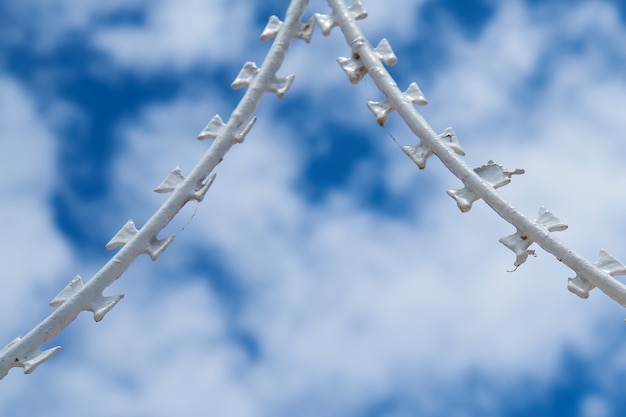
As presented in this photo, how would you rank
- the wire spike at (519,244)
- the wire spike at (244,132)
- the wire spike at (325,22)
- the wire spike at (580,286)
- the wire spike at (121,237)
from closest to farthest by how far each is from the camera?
the wire spike at (580,286) → the wire spike at (519,244) → the wire spike at (121,237) → the wire spike at (244,132) → the wire spike at (325,22)

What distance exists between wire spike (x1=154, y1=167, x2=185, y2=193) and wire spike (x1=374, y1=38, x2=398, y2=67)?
1.82m

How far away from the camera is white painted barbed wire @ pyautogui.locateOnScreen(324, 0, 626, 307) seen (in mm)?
8203

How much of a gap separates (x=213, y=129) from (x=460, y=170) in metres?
1.93

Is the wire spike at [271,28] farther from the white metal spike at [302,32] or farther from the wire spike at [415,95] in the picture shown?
the wire spike at [415,95]

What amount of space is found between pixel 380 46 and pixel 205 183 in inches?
70.1

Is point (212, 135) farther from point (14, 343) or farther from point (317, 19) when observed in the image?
point (14, 343)

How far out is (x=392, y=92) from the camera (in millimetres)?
8797

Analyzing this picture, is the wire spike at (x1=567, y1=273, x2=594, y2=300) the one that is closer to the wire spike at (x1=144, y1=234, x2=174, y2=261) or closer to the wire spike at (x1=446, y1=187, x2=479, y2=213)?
the wire spike at (x1=446, y1=187, x2=479, y2=213)

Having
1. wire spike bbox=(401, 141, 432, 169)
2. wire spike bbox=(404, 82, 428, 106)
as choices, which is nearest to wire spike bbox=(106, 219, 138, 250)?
wire spike bbox=(401, 141, 432, 169)

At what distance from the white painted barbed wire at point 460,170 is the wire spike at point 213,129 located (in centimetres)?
107

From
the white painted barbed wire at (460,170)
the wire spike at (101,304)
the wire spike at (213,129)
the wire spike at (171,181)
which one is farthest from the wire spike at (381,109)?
the wire spike at (101,304)

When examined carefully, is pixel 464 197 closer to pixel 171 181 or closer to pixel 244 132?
pixel 244 132

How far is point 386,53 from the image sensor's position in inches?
353

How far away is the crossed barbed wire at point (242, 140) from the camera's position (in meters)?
8.29
